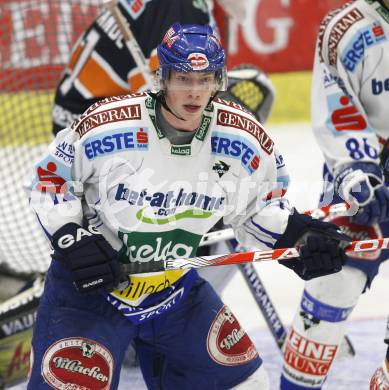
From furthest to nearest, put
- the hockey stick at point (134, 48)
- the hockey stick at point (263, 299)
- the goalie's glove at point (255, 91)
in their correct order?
the goalie's glove at point (255, 91) → the hockey stick at point (263, 299) → the hockey stick at point (134, 48)

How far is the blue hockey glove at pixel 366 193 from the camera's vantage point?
298cm

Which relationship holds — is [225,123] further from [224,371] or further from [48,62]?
[48,62]

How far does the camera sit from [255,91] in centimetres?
391

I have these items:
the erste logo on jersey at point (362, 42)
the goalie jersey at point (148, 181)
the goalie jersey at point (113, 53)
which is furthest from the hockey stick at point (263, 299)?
the goalie jersey at point (148, 181)

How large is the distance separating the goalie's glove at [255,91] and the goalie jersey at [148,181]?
3.78 ft

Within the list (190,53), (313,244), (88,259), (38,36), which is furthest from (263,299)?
(38,36)

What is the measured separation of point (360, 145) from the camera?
3.11 meters

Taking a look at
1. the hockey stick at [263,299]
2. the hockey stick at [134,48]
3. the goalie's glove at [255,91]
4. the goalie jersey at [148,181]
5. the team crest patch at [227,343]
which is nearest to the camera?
the goalie jersey at [148,181]

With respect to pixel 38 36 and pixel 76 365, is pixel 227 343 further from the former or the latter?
pixel 38 36

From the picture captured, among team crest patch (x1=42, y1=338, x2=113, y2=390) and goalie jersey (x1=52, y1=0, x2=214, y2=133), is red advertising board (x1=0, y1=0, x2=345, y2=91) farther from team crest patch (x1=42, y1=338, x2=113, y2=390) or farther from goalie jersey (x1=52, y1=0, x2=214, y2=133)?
team crest patch (x1=42, y1=338, x2=113, y2=390)

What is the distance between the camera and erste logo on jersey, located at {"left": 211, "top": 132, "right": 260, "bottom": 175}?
2.58m

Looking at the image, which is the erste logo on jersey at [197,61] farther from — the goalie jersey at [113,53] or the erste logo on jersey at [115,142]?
the goalie jersey at [113,53]

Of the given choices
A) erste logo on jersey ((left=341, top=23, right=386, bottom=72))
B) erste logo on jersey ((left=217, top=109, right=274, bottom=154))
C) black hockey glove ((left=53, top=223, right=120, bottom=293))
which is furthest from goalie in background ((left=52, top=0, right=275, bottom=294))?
black hockey glove ((left=53, top=223, right=120, bottom=293))

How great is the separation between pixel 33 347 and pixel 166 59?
77 centimetres
